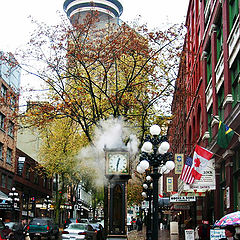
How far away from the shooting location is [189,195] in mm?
26562

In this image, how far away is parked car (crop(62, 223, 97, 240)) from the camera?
23594 mm

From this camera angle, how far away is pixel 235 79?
58.6 feet

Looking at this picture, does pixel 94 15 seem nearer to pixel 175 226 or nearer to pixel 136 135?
pixel 136 135

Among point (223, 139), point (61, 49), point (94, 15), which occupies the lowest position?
point (223, 139)

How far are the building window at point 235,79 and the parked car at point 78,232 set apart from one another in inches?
437

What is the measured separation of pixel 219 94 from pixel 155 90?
12.0 feet

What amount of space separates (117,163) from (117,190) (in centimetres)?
104

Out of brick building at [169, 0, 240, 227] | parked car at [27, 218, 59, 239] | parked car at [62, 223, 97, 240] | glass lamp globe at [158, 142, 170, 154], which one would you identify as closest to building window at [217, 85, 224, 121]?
brick building at [169, 0, 240, 227]

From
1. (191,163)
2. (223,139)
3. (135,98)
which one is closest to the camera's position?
(223,139)

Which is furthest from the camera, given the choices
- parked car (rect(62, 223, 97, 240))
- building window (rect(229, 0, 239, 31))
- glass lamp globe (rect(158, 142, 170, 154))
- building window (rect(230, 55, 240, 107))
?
parked car (rect(62, 223, 97, 240))

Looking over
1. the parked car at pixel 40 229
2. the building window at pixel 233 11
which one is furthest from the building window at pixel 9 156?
the building window at pixel 233 11

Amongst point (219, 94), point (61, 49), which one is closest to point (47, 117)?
point (61, 49)

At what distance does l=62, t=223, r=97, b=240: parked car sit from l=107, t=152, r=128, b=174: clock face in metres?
7.89

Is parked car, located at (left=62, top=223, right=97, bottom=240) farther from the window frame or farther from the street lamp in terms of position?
the window frame
